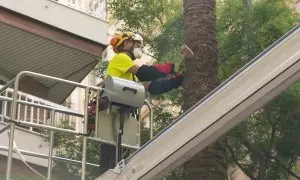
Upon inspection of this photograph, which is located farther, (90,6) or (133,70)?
(90,6)

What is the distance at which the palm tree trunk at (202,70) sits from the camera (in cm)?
782

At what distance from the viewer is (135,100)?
5.46 metres

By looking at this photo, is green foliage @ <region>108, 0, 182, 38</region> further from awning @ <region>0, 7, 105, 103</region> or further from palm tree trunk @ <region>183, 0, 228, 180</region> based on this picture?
palm tree trunk @ <region>183, 0, 228, 180</region>

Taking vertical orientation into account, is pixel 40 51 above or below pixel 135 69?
above

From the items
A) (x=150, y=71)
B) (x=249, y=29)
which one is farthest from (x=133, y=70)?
(x=249, y=29)

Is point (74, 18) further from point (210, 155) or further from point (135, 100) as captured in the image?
point (135, 100)

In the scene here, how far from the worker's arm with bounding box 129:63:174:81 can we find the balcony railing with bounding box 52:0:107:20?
228 inches

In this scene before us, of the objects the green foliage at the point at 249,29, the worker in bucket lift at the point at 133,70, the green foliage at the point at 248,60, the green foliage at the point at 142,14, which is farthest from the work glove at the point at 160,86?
the green foliage at the point at 142,14

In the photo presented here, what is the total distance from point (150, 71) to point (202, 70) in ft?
5.76

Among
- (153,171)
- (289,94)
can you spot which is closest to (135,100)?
(153,171)

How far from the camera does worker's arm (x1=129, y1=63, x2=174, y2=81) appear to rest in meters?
6.48

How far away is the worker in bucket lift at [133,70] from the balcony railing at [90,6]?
5.73 m

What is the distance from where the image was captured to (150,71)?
6.55 meters

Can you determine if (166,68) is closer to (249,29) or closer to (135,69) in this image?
(135,69)
